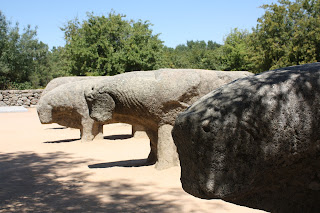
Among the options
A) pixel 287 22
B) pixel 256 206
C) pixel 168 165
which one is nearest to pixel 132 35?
pixel 287 22

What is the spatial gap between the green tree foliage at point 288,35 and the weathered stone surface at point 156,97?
13.8 m

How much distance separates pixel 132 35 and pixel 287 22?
8446 millimetres

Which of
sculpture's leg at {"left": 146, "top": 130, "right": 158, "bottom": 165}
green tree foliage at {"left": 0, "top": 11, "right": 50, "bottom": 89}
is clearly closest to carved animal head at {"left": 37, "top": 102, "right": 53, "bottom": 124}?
sculpture's leg at {"left": 146, "top": 130, "right": 158, "bottom": 165}

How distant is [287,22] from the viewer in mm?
20734

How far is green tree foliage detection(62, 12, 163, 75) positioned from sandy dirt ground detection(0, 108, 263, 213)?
34.1ft

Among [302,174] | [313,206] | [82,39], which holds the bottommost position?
[313,206]

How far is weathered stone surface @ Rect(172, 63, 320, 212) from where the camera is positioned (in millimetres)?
2100

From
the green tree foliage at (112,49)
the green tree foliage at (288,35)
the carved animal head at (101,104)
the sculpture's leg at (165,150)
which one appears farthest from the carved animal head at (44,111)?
the green tree foliage at (288,35)

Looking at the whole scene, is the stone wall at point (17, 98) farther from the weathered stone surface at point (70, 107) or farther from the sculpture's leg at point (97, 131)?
the sculpture's leg at point (97, 131)

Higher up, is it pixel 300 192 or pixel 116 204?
pixel 300 192

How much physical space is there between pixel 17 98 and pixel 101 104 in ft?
80.5

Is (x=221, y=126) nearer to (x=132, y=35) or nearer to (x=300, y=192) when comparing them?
(x=300, y=192)

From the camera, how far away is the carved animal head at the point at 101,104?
675cm

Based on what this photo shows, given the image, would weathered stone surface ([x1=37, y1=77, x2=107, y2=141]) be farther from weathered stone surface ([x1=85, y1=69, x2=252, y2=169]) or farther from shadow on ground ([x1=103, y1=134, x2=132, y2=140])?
weathered stone surface ([x1=85, y1=69, x2=252, y2=169])
